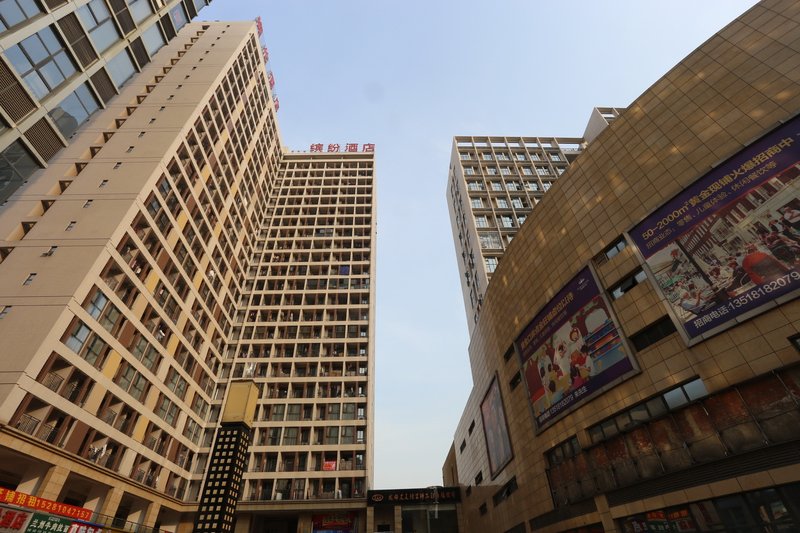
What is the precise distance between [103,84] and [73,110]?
9.34 feet

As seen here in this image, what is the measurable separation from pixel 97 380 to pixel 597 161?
40.6 meters

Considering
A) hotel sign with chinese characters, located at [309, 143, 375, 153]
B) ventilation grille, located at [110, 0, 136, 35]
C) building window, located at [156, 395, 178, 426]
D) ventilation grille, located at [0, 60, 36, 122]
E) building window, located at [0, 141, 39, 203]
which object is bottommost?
building window, located at [156, 395, 178, 426]

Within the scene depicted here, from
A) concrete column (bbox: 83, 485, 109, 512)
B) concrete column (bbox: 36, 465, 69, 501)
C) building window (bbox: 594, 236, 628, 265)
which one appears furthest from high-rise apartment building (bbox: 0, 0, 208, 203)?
building window (bbox: 594, 236, 628, 265)

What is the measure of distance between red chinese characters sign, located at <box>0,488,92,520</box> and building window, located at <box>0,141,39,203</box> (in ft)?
52.3

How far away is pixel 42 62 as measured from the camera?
65.0 feet

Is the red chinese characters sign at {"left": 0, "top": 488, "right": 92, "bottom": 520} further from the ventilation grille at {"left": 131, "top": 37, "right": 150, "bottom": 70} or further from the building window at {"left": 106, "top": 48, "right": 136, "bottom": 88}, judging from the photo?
the ventilation grille at {"left": 131, "top": 37, "right": 150, "bottom": 70}

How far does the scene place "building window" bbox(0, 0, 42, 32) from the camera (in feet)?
57.2

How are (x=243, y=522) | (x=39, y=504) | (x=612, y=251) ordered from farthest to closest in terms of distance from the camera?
(x=243, y=522)
(x=612, y=251)
(x=39, y=504)

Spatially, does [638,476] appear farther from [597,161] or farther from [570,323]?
[597,161]

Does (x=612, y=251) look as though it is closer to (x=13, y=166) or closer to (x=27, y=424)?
(x=13, y=166)

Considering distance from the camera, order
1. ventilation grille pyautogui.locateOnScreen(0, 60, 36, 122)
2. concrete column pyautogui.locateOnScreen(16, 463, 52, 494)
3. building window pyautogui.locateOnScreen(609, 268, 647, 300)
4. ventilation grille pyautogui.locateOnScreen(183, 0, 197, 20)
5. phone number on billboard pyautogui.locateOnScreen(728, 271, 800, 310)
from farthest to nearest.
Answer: ventilation grille pyautogui.locateOnScreen(183, 0, 197, 20) → concrete column pyautogui.locateOnScreen(16, 463, 52, 494) → building window pyautogui.locateOnScreen(609, 268, 647, 300) → ventilation grille pyautogui.locateOnScreen(0, 60, 36, 122) → phone number on billboard pyautogui.locateOnScreen(728, 271, 800, 310)

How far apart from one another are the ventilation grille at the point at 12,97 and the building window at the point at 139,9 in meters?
10.4

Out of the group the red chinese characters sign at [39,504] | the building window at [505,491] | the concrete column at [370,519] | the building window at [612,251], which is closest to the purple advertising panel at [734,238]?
the building window at [612,251]

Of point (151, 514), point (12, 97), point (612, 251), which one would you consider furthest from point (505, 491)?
point (12, 97)
